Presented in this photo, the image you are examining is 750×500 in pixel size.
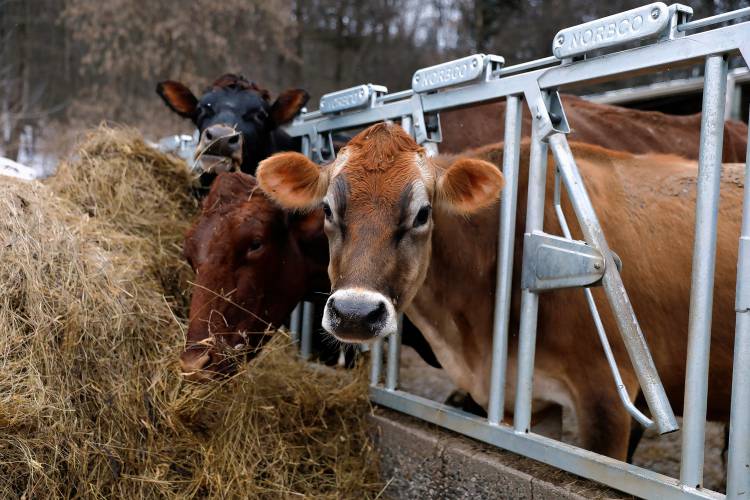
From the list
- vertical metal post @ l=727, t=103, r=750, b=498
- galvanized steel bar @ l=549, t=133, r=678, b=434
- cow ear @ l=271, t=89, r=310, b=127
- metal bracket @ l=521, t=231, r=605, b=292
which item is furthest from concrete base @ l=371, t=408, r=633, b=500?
cow ear @ l=271, t=89, r=310, b=127

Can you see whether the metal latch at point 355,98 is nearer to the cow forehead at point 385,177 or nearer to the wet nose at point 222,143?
the wet nose at point 222,143

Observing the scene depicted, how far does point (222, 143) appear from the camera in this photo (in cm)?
430

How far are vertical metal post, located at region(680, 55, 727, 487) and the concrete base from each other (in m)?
0.41

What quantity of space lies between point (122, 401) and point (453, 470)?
1.51m

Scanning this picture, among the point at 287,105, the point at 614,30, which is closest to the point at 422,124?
the point at 614,30

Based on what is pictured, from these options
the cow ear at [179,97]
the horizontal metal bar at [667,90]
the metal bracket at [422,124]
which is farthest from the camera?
the horizontal metal bar at [667,90]

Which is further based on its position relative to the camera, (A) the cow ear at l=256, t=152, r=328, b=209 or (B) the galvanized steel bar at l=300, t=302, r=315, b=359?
(B) the galvanized steel bar at l=300, t=302, r=315, b=359

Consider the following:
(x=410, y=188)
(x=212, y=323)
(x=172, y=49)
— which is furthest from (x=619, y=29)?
(x=172, y=49)

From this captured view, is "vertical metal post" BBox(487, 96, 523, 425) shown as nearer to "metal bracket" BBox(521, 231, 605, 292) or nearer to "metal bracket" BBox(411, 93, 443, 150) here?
"metal bracket" BBox(521, 231, 605, 292)

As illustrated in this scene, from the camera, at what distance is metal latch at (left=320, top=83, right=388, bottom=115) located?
390 centimetres

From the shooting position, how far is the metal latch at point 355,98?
12.8 ft

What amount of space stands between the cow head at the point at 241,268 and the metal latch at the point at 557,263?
1303 mm

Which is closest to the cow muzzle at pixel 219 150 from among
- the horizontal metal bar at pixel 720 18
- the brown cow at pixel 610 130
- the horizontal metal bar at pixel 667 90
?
the brown cow at pixel 610 130

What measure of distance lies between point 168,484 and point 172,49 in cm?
1142
